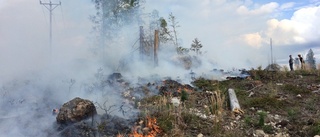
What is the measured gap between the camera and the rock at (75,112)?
616 cm

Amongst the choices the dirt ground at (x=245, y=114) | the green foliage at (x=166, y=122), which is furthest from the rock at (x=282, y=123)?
the green foliage at (x=166, y=122)

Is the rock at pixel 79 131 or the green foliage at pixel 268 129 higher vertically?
the rock at pixel 79 131

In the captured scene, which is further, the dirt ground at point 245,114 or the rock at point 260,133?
the dirt ground at point 245,114

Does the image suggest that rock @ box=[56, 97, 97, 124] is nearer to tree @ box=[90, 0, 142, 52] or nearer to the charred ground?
the charred ground

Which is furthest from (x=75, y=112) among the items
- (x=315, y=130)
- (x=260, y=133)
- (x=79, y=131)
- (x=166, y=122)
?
(x=315, y=130)

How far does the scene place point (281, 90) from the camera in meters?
9.91

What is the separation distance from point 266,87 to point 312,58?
44.4 ft

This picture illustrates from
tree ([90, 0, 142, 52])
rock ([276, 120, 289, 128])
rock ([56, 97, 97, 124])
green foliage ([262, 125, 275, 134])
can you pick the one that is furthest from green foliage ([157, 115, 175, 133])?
tree ([90, 0, 142, 52])

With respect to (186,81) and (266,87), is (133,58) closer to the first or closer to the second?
(186,81)

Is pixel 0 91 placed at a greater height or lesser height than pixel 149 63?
lesser

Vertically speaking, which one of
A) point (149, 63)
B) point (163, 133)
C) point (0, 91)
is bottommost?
point (163, 133)

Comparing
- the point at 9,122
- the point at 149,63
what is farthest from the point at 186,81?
the point at 9,122

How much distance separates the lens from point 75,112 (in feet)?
20.3

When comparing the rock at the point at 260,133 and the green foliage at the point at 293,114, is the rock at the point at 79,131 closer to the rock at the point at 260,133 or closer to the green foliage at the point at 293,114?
the rock at the point at 260,133
